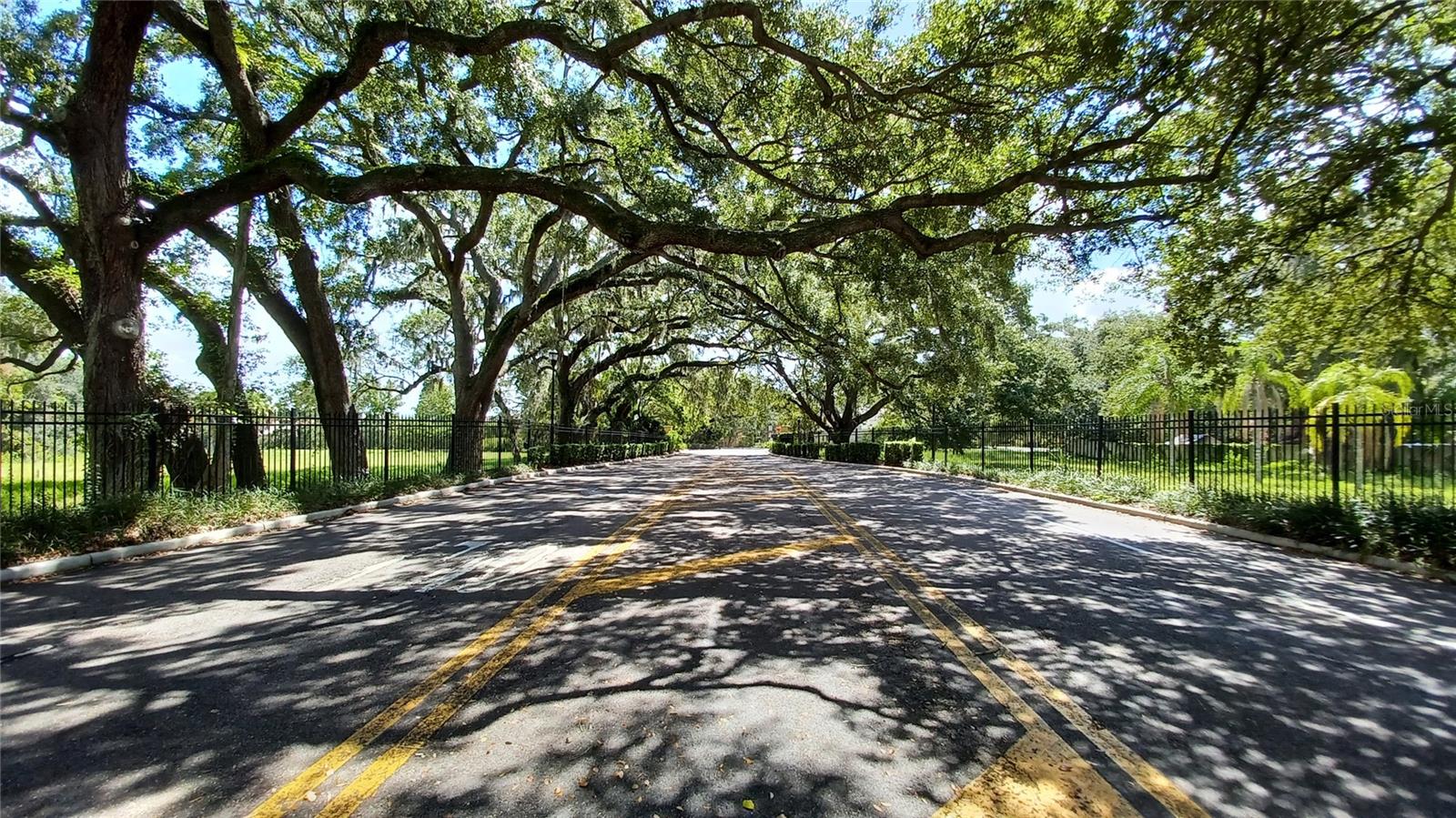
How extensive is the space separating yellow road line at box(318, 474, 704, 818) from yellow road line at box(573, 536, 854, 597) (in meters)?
0.30

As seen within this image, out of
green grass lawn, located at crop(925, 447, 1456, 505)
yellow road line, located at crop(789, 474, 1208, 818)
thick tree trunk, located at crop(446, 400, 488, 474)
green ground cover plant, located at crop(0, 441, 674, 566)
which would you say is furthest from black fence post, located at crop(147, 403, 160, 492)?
green grass lawn, located at crop(925, 447, 1456, 505)

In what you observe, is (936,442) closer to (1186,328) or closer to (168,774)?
(1186,328)

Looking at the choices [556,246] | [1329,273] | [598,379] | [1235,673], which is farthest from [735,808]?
[598,379]

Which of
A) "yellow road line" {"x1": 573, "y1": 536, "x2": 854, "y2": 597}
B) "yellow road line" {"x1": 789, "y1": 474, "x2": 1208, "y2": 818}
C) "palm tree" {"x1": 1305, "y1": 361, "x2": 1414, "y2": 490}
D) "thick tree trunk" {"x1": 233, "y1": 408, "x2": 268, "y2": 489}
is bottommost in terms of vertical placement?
"yellow road line" {"x1": 573, "y1": 536, "x2": 854, "y2": 597}

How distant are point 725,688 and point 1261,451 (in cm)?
1673

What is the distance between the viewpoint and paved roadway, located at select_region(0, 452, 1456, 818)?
268 centimetres

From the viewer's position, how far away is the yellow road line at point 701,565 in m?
6.01

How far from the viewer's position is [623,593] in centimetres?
574

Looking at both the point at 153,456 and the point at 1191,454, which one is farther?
the point at 1191,454

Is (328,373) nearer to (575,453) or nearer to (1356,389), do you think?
(575,453)

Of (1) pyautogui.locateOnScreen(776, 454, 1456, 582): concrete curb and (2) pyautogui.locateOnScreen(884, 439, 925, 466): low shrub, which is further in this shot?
(2) pyautogui.locateOnScreen(884, 439, 925, 466): low shrub

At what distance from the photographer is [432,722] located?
3.23 m

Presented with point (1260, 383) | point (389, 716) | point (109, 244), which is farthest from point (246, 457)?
point (1260, 383)

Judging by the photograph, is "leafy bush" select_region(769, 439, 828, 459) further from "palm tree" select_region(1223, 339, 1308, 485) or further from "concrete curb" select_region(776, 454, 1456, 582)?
"concrete curb" select_region(776, 454, 1456, 582)
